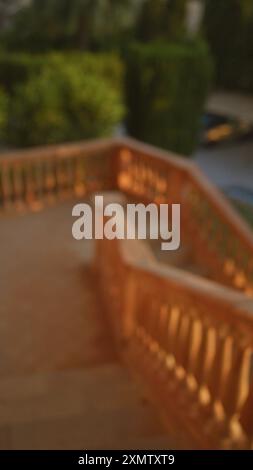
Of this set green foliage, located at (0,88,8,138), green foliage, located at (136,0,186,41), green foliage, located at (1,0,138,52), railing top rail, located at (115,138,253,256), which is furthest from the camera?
green foliage, located at (136,0,186,41)

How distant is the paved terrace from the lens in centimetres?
256

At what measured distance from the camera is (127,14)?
42.3 ft

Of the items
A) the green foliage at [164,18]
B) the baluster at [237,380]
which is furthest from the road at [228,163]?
the baluster at [237,380]

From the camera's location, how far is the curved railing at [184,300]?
2061 mm

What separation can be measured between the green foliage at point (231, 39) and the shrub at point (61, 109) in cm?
918

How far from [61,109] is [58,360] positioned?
461cm

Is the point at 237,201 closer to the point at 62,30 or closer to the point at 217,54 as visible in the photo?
the point at 62,30

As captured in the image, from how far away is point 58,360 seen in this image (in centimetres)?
340

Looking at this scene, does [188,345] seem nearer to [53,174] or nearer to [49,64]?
[53,174]

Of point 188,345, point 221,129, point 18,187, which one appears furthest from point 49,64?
point 188,345

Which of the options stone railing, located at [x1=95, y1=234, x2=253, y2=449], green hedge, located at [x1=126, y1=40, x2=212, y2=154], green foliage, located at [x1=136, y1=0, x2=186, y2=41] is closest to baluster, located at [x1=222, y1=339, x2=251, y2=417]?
stone railing, located at [x1=95, y1=234, x2=253, y2=449]

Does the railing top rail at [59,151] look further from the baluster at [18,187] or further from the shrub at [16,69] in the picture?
the shrub at [16,69]

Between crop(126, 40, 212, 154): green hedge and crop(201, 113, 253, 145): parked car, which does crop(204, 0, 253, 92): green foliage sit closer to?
crop(201, 113, 253, 145): parked car

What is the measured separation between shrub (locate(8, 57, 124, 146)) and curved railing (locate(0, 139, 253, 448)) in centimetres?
134
